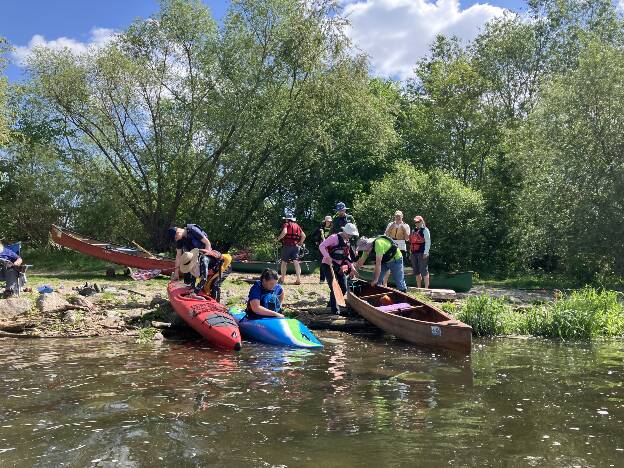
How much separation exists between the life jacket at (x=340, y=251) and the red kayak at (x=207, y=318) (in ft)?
7.92

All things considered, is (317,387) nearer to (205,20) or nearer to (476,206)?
(476,206)

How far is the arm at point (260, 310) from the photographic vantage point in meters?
9.30

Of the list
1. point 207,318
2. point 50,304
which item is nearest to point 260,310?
point 207,318

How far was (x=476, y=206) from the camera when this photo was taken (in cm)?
2039

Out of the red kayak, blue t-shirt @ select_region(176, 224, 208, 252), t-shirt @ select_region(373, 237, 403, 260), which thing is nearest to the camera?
the red kayak

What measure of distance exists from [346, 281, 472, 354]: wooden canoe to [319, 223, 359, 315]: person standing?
43cm

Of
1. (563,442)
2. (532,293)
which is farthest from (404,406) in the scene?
(532,293)

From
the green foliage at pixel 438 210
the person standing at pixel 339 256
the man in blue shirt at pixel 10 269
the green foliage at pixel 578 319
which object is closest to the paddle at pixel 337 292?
the person standing at pixel 339 256

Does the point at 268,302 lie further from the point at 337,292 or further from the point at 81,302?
the point at 81,302

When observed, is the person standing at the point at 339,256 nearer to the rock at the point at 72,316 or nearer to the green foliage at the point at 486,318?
the green foliage at the point at 486,318

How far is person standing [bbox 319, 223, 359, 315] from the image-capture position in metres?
10.8

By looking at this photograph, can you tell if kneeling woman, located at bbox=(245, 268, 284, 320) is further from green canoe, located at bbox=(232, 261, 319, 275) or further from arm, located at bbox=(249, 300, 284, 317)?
green canoe, located at bbox=(232, 261, 319, 275)

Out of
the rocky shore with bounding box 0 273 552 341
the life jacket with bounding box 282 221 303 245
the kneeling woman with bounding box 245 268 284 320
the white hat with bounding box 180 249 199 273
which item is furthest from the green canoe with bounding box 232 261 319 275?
the kneeling woman with bounding box 245 268 284 320

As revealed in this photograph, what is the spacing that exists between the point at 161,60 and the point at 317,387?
19.3 metres
